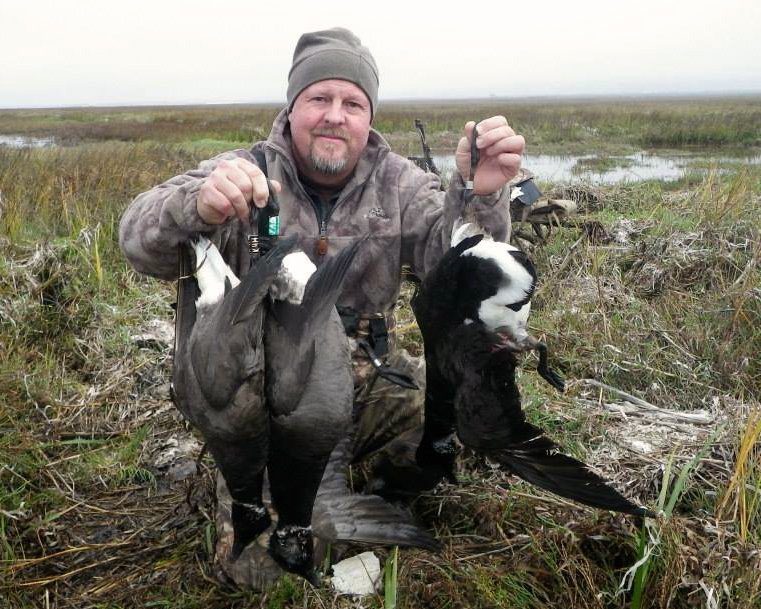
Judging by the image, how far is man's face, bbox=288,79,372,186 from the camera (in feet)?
9.46

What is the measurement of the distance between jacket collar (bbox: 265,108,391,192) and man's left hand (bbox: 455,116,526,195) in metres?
0.73

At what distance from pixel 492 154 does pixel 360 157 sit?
0.96m

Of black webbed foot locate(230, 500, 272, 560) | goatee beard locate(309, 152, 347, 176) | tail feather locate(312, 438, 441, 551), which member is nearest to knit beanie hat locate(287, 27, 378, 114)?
goatee beard locate(309, 152, 347, 176)

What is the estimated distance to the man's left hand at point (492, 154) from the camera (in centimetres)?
220

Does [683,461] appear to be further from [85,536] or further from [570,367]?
[85,536]

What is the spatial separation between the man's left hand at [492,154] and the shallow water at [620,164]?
10.6m

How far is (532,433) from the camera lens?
2170 millimetres

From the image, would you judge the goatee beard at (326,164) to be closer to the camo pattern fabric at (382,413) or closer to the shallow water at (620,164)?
the camo pattern fabric at (382,413)

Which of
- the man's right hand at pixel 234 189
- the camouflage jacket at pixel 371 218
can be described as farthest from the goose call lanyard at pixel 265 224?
the camouflage jacket at pixel 371 218

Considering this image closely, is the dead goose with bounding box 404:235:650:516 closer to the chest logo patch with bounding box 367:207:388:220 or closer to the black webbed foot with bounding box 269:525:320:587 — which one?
the black webbed foot with bounding box 269:525:320:587

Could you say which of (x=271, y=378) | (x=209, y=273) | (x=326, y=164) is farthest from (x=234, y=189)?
(x=326, y=164)

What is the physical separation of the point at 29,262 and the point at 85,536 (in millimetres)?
2460

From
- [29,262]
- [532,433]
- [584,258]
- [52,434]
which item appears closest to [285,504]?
[532,433]

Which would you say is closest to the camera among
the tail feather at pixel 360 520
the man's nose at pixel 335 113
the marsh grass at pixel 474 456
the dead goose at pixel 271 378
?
the dead goose at pixel 271 378
